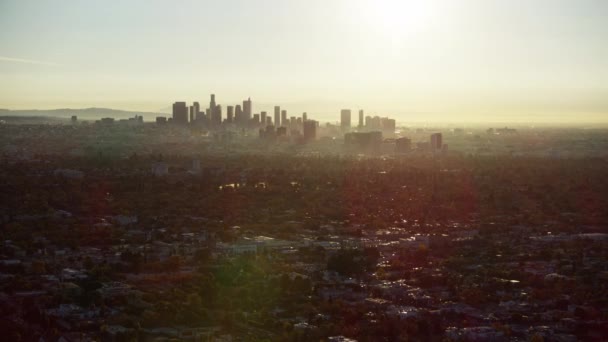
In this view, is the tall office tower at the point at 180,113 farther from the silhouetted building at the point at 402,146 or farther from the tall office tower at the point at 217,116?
the silhouetted building at the point at 402,146

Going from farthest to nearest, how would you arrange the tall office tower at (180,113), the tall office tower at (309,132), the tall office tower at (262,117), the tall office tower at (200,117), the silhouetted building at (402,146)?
the tall office tower at (262,117) → the tall office tower at (180,113) → the tall office tower at (200,117) → the tall office tower at (309,132) → the silhouetted building at (402,146)

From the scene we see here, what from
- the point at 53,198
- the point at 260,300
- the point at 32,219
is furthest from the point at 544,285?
the point at 53,198

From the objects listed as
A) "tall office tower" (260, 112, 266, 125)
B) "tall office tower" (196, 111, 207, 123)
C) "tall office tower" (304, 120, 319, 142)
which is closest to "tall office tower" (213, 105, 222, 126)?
"tall office tower" (196, 111, 207, 123)

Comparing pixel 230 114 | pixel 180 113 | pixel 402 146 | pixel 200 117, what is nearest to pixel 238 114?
pixel 230 114

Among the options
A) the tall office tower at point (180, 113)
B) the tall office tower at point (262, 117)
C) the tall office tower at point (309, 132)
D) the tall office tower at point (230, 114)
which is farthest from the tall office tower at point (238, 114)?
the tall office tower at point (309, 132)

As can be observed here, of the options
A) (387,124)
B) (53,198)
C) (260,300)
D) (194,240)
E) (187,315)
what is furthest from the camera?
(387,124)

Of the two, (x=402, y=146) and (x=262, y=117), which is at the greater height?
(x=262, y=117)

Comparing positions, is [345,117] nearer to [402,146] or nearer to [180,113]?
[180,113]

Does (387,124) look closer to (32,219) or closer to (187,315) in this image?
(32,219)

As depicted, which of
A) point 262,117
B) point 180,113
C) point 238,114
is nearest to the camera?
point 180,113
